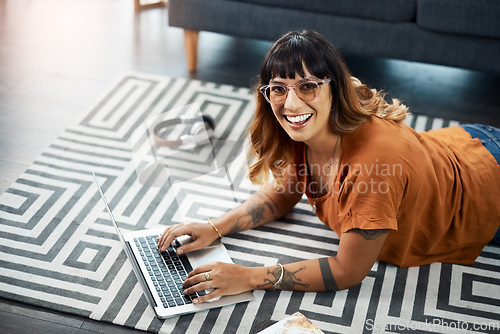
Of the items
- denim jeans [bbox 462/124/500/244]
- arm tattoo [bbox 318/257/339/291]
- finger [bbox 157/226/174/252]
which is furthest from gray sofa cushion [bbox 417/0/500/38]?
finger [bbox 157/226/174/252]

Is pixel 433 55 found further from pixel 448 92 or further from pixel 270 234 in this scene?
pixel 270 234

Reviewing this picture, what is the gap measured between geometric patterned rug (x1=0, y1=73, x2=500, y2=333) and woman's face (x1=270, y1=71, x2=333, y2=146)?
0.44m

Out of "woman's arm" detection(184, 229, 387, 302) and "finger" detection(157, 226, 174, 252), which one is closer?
"woman's arm" detection(184, 229, 387, 302)

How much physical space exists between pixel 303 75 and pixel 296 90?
4 centimetres

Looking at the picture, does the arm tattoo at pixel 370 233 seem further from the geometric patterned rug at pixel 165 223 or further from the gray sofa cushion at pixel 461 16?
the gray sofa cushion at pixel 461 16

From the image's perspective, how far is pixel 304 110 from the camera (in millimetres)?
1476

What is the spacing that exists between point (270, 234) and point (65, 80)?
128 centimetres

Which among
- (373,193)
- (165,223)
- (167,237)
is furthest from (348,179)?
(165,223)

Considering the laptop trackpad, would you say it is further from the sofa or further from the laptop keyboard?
the sofa

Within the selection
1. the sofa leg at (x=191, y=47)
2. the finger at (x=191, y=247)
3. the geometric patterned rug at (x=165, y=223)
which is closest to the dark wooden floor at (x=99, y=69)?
the sofa leg at (x=191, y=47)

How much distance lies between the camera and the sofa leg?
2.71 meters

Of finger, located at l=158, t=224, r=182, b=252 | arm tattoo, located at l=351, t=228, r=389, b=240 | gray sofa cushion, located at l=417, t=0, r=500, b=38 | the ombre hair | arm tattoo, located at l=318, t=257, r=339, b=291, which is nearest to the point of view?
the ombre hair

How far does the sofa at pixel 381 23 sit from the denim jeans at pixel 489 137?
2.21ft

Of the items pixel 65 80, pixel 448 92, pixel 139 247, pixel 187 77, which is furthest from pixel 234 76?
pixel 139 247
